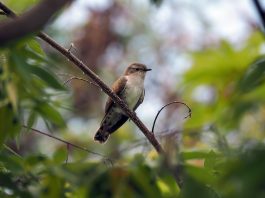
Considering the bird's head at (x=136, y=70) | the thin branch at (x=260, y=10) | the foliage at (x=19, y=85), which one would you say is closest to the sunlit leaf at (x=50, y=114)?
the foliage at (x=19, y=85)

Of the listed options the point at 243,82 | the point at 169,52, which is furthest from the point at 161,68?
the point at 243,82

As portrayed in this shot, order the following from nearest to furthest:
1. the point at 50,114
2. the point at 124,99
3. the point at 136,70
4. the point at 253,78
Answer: the point at 253,78, the point at 50,114, the point at 124,99, the point at 136,70

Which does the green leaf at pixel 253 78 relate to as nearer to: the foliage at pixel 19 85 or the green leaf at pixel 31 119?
the foliage at pixel 19 85

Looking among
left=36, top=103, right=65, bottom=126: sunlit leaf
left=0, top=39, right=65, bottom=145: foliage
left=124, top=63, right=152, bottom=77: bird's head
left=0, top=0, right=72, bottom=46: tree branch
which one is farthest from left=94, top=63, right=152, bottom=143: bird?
left=0, top=0, right=72, bottom=46: tree branch

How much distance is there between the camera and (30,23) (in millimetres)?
1625

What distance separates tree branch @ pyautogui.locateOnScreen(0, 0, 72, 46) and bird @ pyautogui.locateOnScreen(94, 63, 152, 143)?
506 cm

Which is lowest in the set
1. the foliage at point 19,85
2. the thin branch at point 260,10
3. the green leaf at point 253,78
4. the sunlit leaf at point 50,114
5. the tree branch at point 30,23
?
the green leaf at point 253,78

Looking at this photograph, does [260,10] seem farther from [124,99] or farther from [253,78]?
[124,99]

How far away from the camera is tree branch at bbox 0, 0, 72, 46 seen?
1.62 meters

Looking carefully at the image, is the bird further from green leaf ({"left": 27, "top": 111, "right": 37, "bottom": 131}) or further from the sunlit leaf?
the sunlit leaf

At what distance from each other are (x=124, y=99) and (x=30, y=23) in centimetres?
573

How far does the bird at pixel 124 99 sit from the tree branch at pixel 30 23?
5064 millimetres

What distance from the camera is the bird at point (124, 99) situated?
7.09 m

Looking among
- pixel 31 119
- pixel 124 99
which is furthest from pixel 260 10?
pixel 124 99
